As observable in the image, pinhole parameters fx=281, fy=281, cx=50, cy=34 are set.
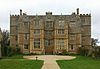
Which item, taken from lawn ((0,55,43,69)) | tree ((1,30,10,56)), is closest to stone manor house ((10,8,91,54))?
tree ((1,30,10,56))

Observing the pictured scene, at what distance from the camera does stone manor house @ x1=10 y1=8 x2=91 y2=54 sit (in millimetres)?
62594

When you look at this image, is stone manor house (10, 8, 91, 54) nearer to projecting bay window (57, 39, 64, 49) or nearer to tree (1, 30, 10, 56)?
projecting bay window (57, 39, 64, 49)

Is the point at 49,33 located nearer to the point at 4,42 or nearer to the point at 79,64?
the point at 4,42

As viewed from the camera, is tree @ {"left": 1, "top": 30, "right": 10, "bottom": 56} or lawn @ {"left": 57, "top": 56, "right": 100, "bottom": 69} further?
tree @ {"left": 1, "top": 30, "right": 10, "bottom": 56}

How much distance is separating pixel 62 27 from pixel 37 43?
21.8 feet

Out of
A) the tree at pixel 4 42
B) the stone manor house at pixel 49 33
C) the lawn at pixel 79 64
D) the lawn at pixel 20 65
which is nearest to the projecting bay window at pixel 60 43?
the stone manor house at pixel 49 33

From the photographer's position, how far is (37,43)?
2482 inches

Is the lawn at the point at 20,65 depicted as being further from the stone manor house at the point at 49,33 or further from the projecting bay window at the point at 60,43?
the stone manor house at the point at 49,33

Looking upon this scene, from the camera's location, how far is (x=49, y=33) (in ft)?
211

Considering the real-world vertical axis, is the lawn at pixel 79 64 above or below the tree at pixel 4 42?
below

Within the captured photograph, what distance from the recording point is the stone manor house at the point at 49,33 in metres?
62.6

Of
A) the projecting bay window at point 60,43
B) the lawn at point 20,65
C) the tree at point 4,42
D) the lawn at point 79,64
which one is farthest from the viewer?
the projecting bay window at point 60,43

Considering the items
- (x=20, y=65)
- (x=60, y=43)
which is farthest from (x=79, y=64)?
(x=60, y=43)

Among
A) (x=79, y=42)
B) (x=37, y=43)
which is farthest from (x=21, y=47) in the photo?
(x=79, y=42)
